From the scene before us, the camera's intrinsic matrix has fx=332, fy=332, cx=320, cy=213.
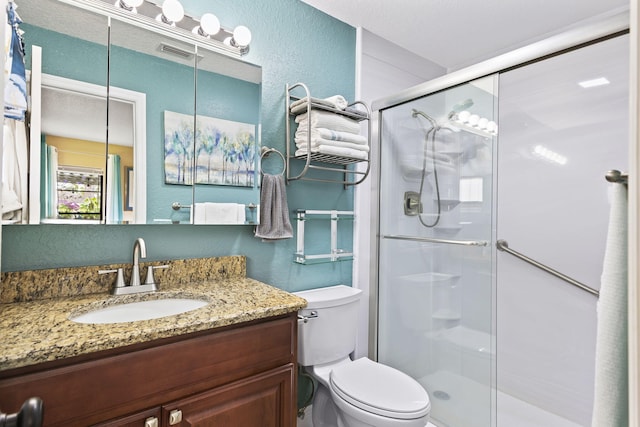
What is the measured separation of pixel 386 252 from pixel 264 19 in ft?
5.00

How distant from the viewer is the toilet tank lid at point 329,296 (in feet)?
→ 5.45

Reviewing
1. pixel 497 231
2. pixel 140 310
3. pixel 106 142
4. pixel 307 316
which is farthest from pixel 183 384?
pixel 497 231

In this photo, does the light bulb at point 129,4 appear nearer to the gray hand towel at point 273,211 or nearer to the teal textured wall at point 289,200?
the teal textured wall at point 289,200

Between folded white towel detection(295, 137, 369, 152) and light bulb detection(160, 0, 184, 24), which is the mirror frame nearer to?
light bulb detection(160, 0, 184, 24)

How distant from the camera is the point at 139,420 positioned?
93 cm

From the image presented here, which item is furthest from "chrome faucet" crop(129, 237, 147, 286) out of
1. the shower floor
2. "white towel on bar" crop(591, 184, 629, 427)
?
the shower floor

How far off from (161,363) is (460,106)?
71.7 inches

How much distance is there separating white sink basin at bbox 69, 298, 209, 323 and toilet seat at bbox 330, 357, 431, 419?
0.74 meters

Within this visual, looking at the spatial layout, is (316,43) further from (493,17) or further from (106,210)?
(106,210)

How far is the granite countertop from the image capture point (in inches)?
31.8

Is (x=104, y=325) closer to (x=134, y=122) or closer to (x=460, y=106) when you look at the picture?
(x=134, y=122)

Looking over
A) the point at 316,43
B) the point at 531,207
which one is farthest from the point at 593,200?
the point at 316,43

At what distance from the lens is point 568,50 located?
4.56 feet

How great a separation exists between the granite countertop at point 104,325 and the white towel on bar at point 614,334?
87cm
